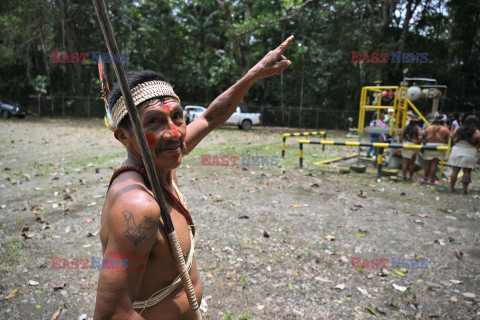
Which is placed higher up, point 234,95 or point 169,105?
point 234,95

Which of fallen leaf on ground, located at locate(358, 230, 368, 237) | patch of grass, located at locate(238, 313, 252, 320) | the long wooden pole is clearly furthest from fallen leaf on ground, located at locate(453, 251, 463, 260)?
the long wooden pole

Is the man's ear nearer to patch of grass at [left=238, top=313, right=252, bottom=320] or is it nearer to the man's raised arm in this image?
the man's raised arm

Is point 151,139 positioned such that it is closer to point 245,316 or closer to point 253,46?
point 245,316

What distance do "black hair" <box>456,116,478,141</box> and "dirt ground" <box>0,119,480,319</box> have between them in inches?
55.3

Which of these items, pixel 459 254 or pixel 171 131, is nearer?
pixel 171 131

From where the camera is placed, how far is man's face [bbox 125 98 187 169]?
4.78 ft

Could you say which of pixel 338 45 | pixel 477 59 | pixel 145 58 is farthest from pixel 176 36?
pixel 477 59

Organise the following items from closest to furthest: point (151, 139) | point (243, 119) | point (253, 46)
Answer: point (151, 139)
point (243, 119)
point (253, 46)

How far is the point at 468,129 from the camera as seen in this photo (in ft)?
24.4

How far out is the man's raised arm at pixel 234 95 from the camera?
220 centimetres

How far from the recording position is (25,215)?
5.50 metres

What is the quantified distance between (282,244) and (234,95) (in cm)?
315

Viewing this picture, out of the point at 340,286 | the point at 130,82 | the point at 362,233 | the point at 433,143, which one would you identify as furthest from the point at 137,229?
the point at 433,143

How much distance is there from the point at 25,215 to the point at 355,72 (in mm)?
25773
